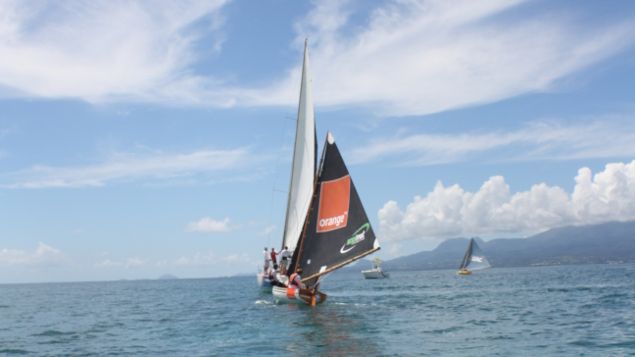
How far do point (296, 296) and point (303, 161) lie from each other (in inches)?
443

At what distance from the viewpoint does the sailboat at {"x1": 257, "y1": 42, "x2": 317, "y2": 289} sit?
46.7 meters

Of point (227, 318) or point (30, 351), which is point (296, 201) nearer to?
point (227, 318)

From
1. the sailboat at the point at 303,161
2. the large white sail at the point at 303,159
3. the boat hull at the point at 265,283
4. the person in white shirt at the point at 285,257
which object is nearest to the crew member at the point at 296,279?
the large white sail at the point at 303,159

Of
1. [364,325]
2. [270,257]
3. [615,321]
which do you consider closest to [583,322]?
[615,321]

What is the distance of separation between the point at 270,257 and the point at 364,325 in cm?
3195

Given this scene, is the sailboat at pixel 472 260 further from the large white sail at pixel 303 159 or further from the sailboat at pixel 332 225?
the sailboat at pixel 332 225

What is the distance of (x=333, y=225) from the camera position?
1617 inches

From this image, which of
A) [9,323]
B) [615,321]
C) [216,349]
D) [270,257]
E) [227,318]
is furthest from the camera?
[270,257]

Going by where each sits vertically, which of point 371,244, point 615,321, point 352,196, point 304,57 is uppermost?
point 304,57

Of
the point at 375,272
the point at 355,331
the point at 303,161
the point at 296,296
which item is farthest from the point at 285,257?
the point at 375,272

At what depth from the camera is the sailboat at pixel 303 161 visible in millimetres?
46656

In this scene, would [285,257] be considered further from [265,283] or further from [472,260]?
[472,260]

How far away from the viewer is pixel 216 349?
26.2m

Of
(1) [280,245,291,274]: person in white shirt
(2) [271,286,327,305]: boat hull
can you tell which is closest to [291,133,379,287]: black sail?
(2) [271,286,327,305]: boat hull
